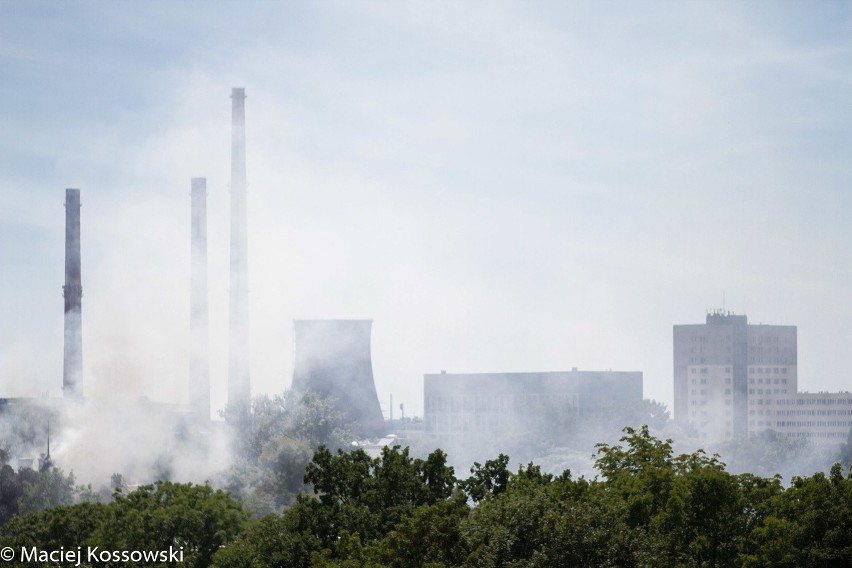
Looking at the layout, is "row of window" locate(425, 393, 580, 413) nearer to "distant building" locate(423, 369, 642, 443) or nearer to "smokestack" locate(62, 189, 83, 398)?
"distant building" locate(423, 369, 642, 443)

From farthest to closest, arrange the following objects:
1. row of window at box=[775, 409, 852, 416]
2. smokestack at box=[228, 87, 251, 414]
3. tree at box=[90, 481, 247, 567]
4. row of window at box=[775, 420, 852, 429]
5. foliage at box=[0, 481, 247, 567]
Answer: row of window at box=[775, 409, 852, 416]
row of window at box=[775, 420, 852, 429]
smokestack at box=[228, 87, 251, 414]
foliage at box=[0, 481, 247, 567]
tree at box=[90, 481, 247, 567]

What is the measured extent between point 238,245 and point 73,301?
15019 millimetres

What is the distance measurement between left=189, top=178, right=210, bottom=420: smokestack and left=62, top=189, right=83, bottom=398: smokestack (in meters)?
10.6

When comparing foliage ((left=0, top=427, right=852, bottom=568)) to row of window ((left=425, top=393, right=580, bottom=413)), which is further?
row of window ((left=425, top=393, right=580, bottom=413))

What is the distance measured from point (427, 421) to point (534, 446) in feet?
53.8

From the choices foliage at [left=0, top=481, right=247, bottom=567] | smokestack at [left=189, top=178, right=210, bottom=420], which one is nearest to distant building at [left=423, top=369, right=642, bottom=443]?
smokestack at [left=189, top=178, right=210, bottom=420]

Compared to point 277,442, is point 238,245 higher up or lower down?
higher up

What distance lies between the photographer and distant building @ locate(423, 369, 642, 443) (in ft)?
622

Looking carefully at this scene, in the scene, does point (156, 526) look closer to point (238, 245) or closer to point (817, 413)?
point (238, 245)

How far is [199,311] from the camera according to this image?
118 m

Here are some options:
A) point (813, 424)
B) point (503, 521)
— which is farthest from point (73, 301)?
point (813, 424)

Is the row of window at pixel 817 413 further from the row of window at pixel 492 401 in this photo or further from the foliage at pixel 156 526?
the foliage at pixel 156 526

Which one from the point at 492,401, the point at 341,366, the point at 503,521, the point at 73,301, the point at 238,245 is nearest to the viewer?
the point at 503,521

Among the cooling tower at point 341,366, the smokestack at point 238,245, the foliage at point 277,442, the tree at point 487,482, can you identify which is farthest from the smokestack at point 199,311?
the tree at point 487,482
